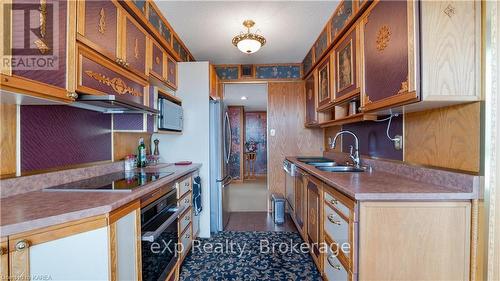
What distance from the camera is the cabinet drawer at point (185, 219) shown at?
2.01 m

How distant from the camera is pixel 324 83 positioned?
104 inches

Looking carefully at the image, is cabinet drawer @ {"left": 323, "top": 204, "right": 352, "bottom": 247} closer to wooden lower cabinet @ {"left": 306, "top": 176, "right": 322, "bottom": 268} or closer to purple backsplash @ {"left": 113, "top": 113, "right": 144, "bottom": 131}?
wooden lower cabinet @ {"left": 306, "top": 176, "right": 322, "bottom": 268}

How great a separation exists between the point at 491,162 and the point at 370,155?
3.69ft

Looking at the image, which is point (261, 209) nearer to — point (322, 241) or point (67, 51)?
point (322, 241)

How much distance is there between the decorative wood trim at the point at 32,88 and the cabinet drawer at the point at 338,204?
1.67 meters

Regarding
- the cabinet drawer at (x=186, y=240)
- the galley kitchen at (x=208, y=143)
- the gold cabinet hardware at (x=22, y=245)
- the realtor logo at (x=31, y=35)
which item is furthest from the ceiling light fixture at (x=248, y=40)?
the gold cabinet hardware at (x=22, y=245)

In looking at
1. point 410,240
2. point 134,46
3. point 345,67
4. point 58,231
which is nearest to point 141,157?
point 134,46

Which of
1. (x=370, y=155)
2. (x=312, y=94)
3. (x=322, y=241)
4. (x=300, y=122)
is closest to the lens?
(x=322, y=241)

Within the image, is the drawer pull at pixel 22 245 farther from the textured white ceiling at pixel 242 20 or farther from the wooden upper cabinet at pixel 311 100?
the wooden upper cabinet at pixel 311 100

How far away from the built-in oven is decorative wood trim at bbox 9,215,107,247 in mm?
358

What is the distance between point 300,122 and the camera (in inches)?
149

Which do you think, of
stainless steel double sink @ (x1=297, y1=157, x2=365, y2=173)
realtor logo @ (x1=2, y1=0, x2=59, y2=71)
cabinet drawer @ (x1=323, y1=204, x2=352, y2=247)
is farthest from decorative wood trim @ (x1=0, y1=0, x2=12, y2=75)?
stainless steel double sink @ (x1=297, y1=157, x2=365, y2=173)

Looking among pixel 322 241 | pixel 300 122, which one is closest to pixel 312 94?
pixel 300 122

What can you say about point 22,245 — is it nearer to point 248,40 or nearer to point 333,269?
point 333,269
